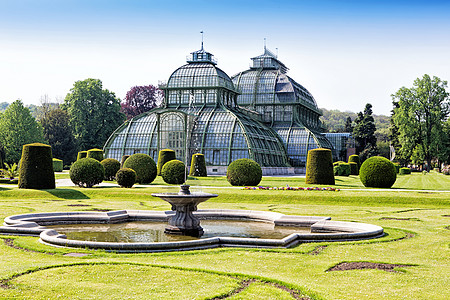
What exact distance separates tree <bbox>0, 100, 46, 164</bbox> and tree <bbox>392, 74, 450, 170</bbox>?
56737mm

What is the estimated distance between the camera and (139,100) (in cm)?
10712

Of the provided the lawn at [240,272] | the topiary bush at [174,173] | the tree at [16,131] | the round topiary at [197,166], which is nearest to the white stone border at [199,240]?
the lawn at [240,272]

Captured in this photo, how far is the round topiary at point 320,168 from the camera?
134 ft

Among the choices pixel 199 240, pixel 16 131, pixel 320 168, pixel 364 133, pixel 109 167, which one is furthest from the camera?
pixel 364 133

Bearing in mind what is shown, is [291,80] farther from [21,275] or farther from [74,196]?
[21,275]

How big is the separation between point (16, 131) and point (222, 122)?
108 feet

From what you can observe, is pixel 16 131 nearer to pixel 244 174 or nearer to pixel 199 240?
pixel 244 174

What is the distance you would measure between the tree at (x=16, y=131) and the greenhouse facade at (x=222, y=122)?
16.4 metres

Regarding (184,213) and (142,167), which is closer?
(184,213)

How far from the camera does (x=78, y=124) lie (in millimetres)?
80188

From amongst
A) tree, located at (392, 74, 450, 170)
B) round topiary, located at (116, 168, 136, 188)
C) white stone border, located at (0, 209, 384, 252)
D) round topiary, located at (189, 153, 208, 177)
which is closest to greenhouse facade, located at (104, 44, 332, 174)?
round topiary, located at (189, 153, 208, 177)

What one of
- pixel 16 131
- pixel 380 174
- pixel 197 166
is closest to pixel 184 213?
pixel 380 174

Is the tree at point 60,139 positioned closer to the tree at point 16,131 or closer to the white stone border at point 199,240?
the tree at point 16,131

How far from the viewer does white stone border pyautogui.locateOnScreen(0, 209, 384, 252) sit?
13891 millimetres
